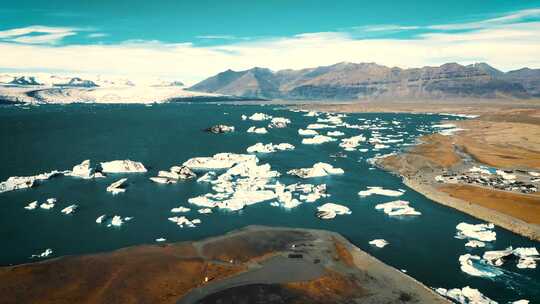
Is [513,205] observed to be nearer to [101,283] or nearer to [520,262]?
[520,262]

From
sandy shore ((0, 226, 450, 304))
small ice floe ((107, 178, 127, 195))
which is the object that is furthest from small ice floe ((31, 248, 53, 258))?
small ice floe ((107, 178, 127, 195))

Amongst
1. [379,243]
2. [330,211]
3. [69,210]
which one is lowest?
[379,243]

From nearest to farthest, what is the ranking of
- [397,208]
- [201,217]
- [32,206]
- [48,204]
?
[201,217] → [32,206] → [48,204] → [397,208]

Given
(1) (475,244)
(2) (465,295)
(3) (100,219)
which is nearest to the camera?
(2) (465,295)

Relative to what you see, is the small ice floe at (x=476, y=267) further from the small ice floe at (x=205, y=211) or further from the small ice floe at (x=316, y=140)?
the small ice floe at (x=316, y=140)

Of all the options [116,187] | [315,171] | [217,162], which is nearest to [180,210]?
[116,187]

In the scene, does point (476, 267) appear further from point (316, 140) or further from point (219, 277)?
point (316, 140)

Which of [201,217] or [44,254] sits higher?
[44,254]

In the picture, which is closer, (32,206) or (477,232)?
(477,232)
